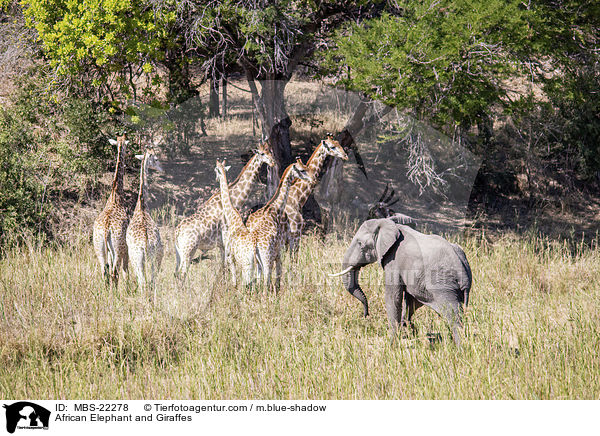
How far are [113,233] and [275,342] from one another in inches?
102

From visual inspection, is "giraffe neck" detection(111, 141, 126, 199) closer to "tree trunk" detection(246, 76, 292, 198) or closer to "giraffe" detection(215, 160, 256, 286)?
"giraffe" detection(215, 160, 256, 286)

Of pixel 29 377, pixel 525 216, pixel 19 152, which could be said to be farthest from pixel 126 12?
pixel 525 216

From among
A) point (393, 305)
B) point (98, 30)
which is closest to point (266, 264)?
point (393, 305)

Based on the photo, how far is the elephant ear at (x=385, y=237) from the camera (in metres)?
5.68

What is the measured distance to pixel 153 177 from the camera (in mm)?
13883

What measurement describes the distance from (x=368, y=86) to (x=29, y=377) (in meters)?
6.57

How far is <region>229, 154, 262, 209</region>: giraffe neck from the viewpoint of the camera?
7391mm

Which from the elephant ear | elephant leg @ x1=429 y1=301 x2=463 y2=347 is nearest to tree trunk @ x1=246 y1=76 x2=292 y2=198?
the elephant ear

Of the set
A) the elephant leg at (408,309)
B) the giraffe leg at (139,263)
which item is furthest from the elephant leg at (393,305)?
the giraffe leg at (139,263)

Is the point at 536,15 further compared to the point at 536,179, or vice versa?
the point at 536,179

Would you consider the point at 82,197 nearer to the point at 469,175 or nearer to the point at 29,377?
the point at 29,377
